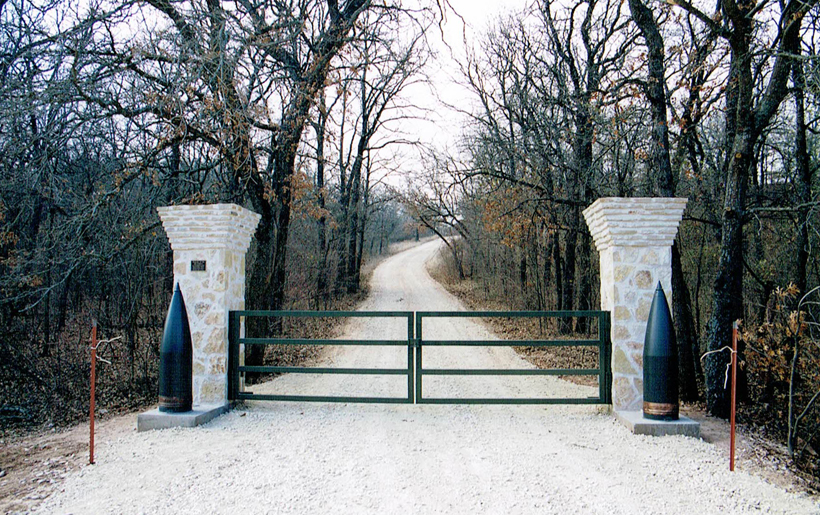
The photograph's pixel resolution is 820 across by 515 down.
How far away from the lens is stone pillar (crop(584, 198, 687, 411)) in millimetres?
6137

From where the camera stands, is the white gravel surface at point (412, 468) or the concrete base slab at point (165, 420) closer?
the white gravel surface at point (412, 468)

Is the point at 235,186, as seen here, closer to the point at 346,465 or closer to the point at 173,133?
the point at 173,133

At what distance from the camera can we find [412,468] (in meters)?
4.74

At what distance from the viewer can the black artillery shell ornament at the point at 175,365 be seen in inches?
236

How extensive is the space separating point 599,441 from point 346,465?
2.63m

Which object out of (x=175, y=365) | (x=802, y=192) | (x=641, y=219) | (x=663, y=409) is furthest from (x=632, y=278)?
(x=175, y=365)

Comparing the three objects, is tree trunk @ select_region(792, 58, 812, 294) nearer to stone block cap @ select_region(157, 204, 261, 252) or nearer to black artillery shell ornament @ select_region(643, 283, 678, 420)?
black artillery shell ornament @ select_region(643, 283, 678, 420)

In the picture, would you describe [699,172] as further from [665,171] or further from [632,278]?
[632,278]

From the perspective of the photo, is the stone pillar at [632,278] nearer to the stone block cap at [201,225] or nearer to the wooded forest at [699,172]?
the wooded forest at [699,172]

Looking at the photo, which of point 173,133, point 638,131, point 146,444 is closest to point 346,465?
point 146,444

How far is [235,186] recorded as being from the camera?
32.6 ft

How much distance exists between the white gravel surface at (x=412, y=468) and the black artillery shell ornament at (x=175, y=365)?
399 mm

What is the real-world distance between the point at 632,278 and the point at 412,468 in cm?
343

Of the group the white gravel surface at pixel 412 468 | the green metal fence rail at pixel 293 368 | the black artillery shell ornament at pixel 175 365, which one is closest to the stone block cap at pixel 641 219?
the white gravel surface at pixel 412 468
